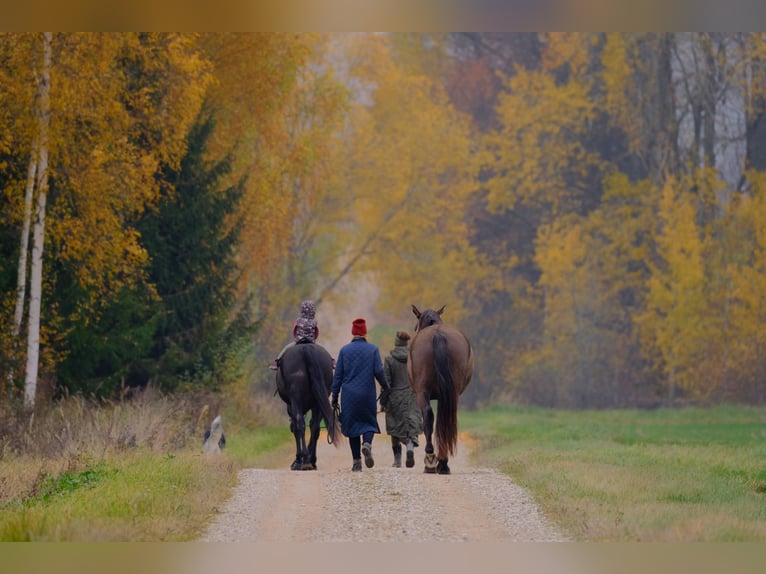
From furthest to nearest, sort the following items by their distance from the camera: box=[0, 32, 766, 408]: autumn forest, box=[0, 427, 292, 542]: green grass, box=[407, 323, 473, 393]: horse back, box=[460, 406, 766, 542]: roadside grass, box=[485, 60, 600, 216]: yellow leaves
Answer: box=[485, 60, 600, 216]: yellow leaves → box=[0, 32, 766, 408]: autumn forest → box=[407, 323, 473, 393]: horse back → box=[460, 406, 766, 542]: roadside grass → box=[0, 427, 292, 542]: green grass

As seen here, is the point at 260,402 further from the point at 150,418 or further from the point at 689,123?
the point at 689,123

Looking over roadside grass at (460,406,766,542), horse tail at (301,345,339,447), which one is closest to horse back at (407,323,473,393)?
horse tail at (301,345,339,447)

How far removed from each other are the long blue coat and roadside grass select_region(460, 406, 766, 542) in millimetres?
1966

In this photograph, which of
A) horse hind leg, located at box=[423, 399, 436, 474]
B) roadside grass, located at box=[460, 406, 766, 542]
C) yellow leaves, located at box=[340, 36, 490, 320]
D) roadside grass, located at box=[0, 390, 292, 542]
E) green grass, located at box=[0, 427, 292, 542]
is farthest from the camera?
yellow leaves, located at box=[340, 36, 490, 320]

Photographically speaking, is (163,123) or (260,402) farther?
(260,402)

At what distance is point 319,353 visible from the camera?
18.3 metres

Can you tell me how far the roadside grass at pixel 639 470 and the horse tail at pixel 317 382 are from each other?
7.86ft

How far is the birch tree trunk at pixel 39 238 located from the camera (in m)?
21.1

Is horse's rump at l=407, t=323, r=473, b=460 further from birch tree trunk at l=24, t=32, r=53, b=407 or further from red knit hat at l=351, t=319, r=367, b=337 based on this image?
birch tree trunk at l=24, t=32, r=53, b=407

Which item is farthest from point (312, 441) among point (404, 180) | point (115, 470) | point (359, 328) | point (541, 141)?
point (541, 141)

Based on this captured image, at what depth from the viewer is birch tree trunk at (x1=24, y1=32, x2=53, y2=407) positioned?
69.3ft
